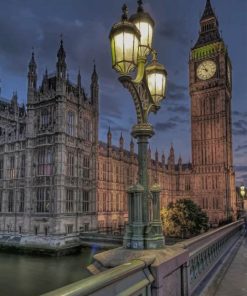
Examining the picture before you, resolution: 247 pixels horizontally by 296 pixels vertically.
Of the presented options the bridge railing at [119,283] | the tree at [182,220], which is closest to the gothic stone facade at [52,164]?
the tree at [182,220]

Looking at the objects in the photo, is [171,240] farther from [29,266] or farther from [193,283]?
[193,283]

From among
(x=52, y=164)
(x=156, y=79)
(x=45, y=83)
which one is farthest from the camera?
(x=45, y=83)

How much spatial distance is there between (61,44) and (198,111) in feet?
153

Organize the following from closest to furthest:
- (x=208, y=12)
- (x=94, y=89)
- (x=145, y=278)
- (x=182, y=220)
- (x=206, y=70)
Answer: (x=145, y=278)
(x=182, y=220)
(x=94, y=89)
(x=206, y=70)
(x=208, y=12)

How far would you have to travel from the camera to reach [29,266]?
33906 millimetres

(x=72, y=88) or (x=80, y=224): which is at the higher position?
(x=72, y=88)

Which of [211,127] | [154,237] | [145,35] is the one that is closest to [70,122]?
[145,35]

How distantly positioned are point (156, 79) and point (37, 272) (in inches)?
1105

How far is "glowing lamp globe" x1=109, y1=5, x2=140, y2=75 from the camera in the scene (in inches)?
265

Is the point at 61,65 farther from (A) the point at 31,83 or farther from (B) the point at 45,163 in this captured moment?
(B) the point at 45,163

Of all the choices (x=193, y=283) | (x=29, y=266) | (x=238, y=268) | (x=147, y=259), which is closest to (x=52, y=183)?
(x=29, y=266)

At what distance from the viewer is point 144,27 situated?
7.98 m

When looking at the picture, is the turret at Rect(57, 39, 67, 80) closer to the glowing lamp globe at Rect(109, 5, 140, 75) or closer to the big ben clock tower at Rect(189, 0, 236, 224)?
the glowing lamp globe at Rect(109, 5, 140, 75)

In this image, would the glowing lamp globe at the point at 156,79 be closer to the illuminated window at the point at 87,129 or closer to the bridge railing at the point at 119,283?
the bridge railing at the point at 119,283
